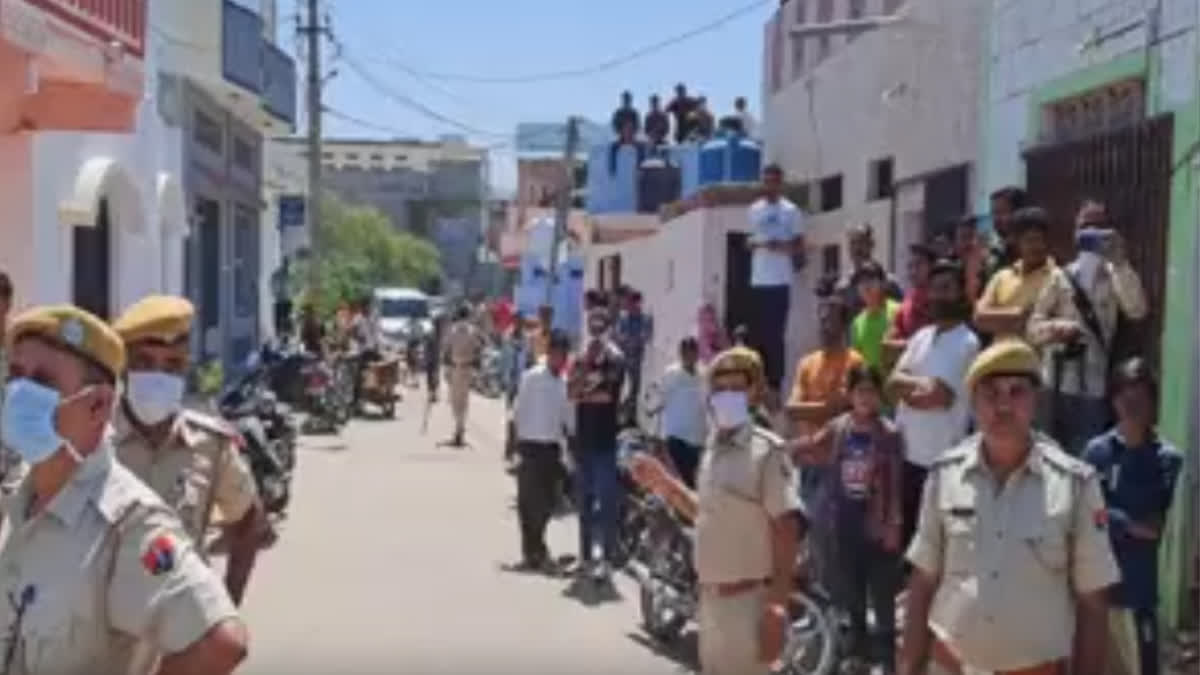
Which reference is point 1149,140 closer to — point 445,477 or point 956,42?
point 956,42

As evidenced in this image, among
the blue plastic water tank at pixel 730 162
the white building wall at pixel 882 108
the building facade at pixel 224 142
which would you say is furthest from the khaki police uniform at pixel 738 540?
the building facade at pixel 224 142

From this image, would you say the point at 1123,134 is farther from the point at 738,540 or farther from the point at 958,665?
the point at 958,665

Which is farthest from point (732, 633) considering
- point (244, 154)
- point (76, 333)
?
point (244, 154)

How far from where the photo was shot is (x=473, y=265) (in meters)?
93.5

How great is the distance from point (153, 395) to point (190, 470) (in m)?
0.24

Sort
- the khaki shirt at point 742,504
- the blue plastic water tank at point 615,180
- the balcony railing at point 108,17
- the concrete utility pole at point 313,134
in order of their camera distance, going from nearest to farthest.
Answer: the khaki shirt at point 742,504
the balcony railing at point 108,17
the blue plastic water tank at point 615,180
the concrete utility pole at point 313,134

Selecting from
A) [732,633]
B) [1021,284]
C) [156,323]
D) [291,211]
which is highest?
[291,211]

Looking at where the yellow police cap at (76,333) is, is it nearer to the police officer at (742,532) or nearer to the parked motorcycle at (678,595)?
the police officer at (742,532)

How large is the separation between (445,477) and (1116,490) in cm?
1253

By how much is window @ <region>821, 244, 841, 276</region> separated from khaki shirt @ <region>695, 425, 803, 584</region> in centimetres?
894

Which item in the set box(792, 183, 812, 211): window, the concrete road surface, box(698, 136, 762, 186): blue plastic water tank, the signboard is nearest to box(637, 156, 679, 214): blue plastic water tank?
box(698, 136, 762, 186): blue plastic water tank

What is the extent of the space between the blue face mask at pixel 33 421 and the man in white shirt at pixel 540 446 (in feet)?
31.1

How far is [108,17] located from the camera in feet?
55.9

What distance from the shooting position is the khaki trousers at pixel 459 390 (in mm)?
23406
